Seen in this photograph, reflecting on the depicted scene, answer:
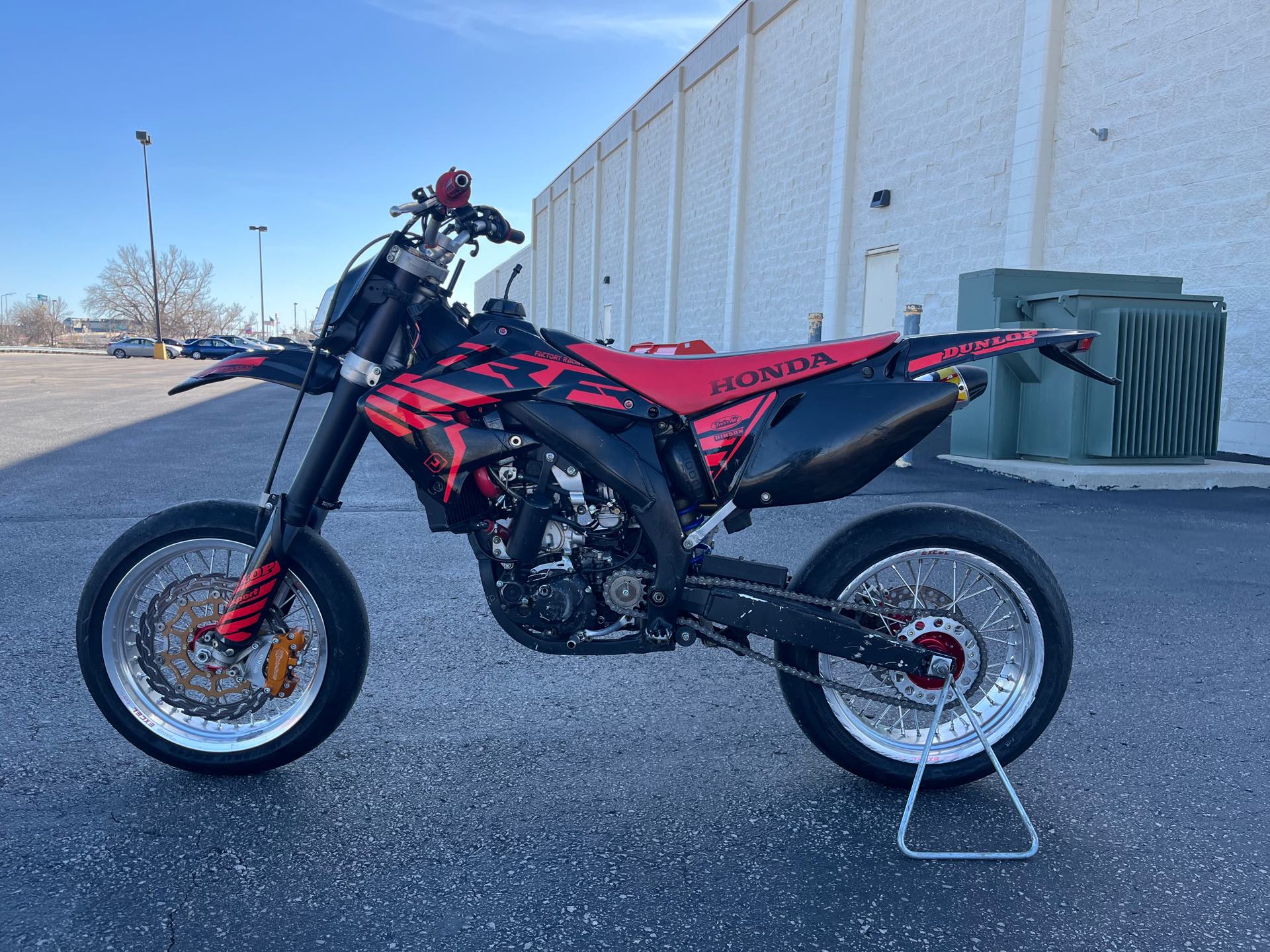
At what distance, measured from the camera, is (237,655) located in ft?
8.54

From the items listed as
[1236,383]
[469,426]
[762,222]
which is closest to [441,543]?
[469,426]

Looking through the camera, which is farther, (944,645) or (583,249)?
(583,249)

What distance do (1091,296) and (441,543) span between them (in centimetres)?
610

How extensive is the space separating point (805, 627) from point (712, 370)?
0.76 meters

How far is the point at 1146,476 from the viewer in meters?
7.85

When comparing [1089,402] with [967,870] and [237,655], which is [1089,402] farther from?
[237,655]

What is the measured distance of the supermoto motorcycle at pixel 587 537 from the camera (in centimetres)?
245

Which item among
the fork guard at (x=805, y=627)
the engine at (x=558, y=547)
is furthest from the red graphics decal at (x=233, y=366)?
the fork guard at (x=805, y=627)

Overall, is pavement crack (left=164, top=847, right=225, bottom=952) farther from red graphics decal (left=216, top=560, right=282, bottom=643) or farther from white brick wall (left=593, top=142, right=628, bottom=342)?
white brick wall (left=593, top=142, right=628, bottom=342)

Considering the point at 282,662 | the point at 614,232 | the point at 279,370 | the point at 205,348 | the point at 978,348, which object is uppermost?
the point at 614,232

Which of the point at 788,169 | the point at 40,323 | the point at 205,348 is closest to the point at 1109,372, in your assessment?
the point at 788,169

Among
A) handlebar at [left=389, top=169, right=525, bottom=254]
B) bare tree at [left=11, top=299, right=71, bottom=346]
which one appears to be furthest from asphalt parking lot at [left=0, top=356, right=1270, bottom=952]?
bare tree at [left=11, top=299, right=71, bottom=346]

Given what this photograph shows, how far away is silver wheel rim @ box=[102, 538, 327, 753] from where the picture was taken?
259 cm

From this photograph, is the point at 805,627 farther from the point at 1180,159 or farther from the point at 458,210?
the point at 1180,159
